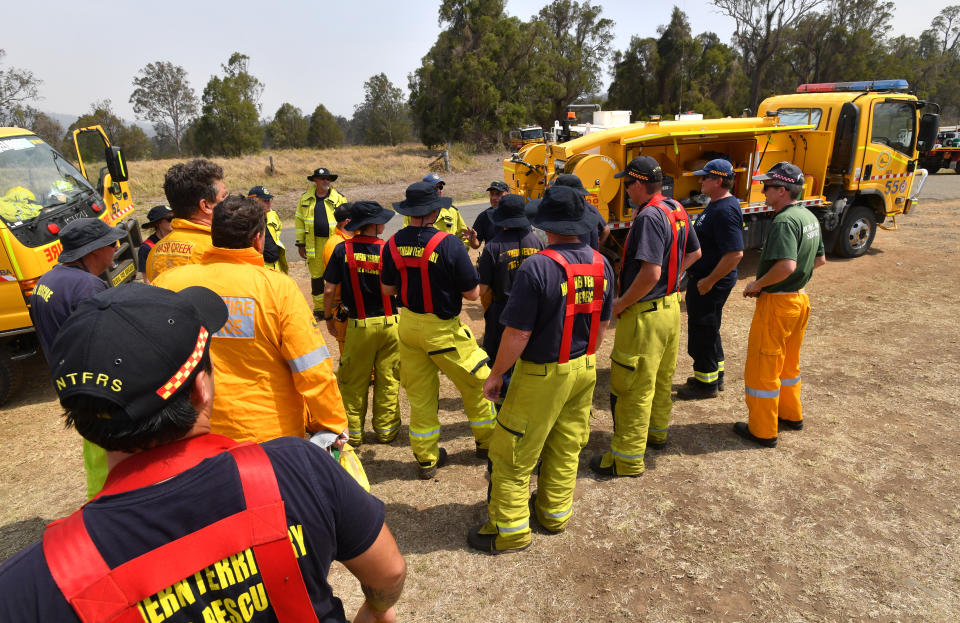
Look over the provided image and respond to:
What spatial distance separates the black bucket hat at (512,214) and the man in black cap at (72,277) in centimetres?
247

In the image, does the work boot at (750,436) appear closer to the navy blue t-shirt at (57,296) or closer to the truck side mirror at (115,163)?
the navy blue t-shirt at (57,296)

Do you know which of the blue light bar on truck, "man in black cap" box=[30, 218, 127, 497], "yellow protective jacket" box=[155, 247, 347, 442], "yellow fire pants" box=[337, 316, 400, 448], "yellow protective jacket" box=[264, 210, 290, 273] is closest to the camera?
"yellow protective jacket" box=[155, 247, 347, 442]

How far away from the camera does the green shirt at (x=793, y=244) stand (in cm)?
385

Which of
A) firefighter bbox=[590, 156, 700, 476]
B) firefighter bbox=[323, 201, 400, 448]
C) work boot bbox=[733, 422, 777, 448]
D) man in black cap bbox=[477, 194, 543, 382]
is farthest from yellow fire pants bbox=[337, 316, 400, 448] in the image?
work boot bbox=[733, 422, 777, 448]

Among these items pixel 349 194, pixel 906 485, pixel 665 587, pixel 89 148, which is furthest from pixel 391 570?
pixel 89 148

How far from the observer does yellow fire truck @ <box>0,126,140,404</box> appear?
4.83 m

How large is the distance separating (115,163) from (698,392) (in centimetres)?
717

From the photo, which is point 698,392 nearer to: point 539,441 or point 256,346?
point 539,441

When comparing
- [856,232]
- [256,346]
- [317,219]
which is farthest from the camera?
[856,232]

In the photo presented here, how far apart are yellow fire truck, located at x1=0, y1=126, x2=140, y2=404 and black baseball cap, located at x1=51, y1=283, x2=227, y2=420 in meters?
5.04

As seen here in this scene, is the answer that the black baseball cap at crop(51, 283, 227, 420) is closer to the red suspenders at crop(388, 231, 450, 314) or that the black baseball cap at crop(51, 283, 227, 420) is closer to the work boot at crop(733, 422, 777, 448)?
the red suspenders at crop(388, 231, 450, 314)

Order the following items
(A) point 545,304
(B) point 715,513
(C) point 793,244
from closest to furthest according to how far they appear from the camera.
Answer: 1. (A) point 545,304
2. (B) point 715,513
3. (C) point 793,244

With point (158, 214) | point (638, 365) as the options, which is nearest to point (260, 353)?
point (638, 365)

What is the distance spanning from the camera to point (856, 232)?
31.2 ft
